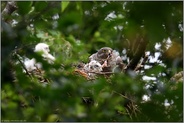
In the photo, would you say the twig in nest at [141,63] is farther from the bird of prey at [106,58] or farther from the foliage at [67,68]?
the bird of prey at [106,58]

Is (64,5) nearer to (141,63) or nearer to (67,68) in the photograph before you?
(67,68)

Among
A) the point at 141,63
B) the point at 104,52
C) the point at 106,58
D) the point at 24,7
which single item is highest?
the point at 104,52

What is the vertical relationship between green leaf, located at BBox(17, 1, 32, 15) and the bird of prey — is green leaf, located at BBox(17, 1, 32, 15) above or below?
below

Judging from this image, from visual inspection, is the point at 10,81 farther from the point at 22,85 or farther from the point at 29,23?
the point at 29,23

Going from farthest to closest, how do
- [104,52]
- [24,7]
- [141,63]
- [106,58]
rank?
[104,52] < [106,58] < [141,63] < [24,7]

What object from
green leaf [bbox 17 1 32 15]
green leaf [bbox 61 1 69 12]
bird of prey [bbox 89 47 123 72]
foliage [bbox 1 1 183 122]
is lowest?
foliage [bbox 1 1 183 122]

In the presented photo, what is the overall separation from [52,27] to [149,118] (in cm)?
38

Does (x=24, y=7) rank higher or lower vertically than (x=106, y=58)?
lower

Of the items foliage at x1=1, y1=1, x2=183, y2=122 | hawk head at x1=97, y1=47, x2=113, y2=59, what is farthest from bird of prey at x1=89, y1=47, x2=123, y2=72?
foliage at x1=1, y1=1, x2=183, y2=122

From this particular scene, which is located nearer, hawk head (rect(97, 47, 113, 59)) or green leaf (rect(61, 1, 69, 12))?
green leaf (rect(61, 1, 69, 12))

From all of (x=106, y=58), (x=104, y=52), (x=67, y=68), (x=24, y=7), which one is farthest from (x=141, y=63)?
(x=104, y=52)

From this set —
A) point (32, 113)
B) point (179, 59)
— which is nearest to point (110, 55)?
point (179, 59)

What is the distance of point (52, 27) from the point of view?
1006 mm

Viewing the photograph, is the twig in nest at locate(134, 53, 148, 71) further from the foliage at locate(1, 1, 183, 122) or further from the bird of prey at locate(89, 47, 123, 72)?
the bird of prey at locate(89, 47, 123, 72)
